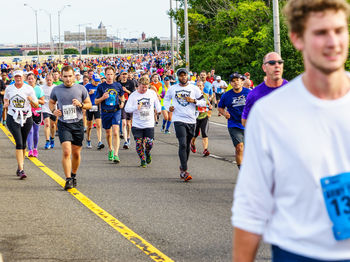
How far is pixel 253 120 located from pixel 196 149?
13464 millimetres

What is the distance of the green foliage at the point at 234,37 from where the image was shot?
33469 mm

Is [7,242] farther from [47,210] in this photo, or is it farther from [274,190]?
[274,190]

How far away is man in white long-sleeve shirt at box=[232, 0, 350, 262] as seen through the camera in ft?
7.23

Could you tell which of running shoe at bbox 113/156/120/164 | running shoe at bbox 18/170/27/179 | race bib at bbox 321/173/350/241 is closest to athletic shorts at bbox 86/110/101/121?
running shoe at bbox 113/156/120/164

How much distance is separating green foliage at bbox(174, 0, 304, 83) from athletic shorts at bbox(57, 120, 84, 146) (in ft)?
66.5

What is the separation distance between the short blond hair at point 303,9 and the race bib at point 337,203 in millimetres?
534

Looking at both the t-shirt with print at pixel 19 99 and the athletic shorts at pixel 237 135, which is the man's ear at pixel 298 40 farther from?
the t-shirt with print at pixel 19 99

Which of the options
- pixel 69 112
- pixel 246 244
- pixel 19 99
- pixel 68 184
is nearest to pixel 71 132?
pixel 69 112

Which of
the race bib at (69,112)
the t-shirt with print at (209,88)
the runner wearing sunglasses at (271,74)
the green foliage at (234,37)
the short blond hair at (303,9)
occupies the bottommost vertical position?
the race bib at (69,112)

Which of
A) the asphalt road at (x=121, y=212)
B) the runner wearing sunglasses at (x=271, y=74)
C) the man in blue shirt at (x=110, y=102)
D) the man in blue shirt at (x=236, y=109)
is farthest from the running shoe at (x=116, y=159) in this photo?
the runner wearing sunglasses at (x=271, y=74)

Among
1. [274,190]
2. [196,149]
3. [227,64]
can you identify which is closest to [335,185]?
[274,190]

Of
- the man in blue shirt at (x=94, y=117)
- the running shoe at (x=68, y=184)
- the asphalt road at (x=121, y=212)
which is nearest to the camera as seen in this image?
the asphalt road at (x=121, y=212)

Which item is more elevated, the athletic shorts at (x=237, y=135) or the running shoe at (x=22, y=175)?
the athletic shorts at (x=237, y=135)

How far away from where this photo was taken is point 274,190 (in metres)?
2.34
